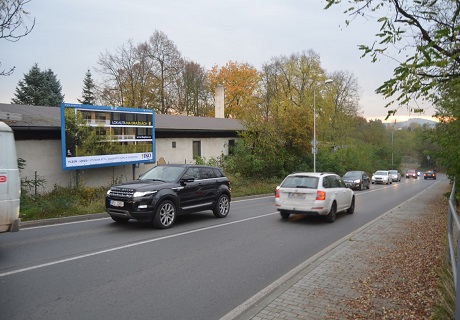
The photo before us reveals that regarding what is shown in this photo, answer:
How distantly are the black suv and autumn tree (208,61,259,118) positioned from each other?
3756 cm

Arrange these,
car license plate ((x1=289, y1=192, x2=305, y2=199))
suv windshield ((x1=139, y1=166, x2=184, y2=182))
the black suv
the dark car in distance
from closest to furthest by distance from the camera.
→ the black suv
suv windshield ((x1=139, y1=166, x2=184, y2=182))
car license plate ((x1=289, y1=192, x2=305, y2=199))
the dark car in distance

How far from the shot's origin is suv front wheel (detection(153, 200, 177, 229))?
9.86m

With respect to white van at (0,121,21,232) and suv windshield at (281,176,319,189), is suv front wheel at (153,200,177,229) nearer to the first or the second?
white van at (0,121,21,232)

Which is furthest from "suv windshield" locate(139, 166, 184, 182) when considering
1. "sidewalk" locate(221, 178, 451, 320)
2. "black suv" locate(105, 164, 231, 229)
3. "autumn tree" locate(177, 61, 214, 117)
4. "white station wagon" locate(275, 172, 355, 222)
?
"autumn tree" locate(177, 61, 214, 117)

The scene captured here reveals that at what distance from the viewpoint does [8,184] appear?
271 inches

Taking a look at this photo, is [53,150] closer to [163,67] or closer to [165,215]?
[165,215]

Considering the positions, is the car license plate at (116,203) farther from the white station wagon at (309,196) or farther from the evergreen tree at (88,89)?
the evergreen tree at (88,89)

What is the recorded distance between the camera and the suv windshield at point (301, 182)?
467 inches

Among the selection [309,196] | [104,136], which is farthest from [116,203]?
[104,136]

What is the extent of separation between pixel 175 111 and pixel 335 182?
35.7 metres

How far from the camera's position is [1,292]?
199 inches

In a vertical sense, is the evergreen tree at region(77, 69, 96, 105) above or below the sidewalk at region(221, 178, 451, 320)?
above

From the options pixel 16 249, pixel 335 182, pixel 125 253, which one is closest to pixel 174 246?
pixel 125 253

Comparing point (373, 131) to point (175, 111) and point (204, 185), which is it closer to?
point (175, 111)
